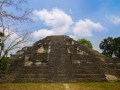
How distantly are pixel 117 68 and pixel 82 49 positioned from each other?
442 cm

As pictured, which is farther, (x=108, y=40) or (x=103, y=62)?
(x=108, y=40)

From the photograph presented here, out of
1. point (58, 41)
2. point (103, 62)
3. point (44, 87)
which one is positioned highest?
point (58, 41)

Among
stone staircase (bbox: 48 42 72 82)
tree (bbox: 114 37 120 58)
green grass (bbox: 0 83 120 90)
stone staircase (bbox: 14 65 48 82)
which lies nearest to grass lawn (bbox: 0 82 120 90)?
green grass (bbox: 0 83 120 90)

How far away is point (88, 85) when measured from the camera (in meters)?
21.6

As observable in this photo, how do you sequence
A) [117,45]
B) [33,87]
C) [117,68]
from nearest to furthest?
[33,87], [117,68], [117,45]

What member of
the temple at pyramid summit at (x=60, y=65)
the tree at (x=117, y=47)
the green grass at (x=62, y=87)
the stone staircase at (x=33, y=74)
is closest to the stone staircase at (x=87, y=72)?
the temple at pyramid summit at (x=60, y=65)

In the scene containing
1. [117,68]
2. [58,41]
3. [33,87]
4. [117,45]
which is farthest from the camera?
[117,45]

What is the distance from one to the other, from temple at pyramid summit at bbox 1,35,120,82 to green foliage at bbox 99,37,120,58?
22.0 metres

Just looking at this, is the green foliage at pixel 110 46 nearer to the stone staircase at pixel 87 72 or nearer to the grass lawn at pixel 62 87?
the stone staircase at pixel 87 72

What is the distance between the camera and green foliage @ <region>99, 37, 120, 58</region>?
166ft

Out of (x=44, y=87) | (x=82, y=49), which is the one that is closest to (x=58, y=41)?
(x=82, y=49)

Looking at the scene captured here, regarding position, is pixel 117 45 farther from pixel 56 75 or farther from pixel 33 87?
pixel 33 87

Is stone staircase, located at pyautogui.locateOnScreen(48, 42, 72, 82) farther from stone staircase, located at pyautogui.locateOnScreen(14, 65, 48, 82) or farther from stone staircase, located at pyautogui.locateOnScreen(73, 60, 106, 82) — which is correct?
stone staircase, located at pyautogui.locateOnScreen(73, 60, 106, 82)

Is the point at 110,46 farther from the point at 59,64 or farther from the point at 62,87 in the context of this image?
the point at 62,87
